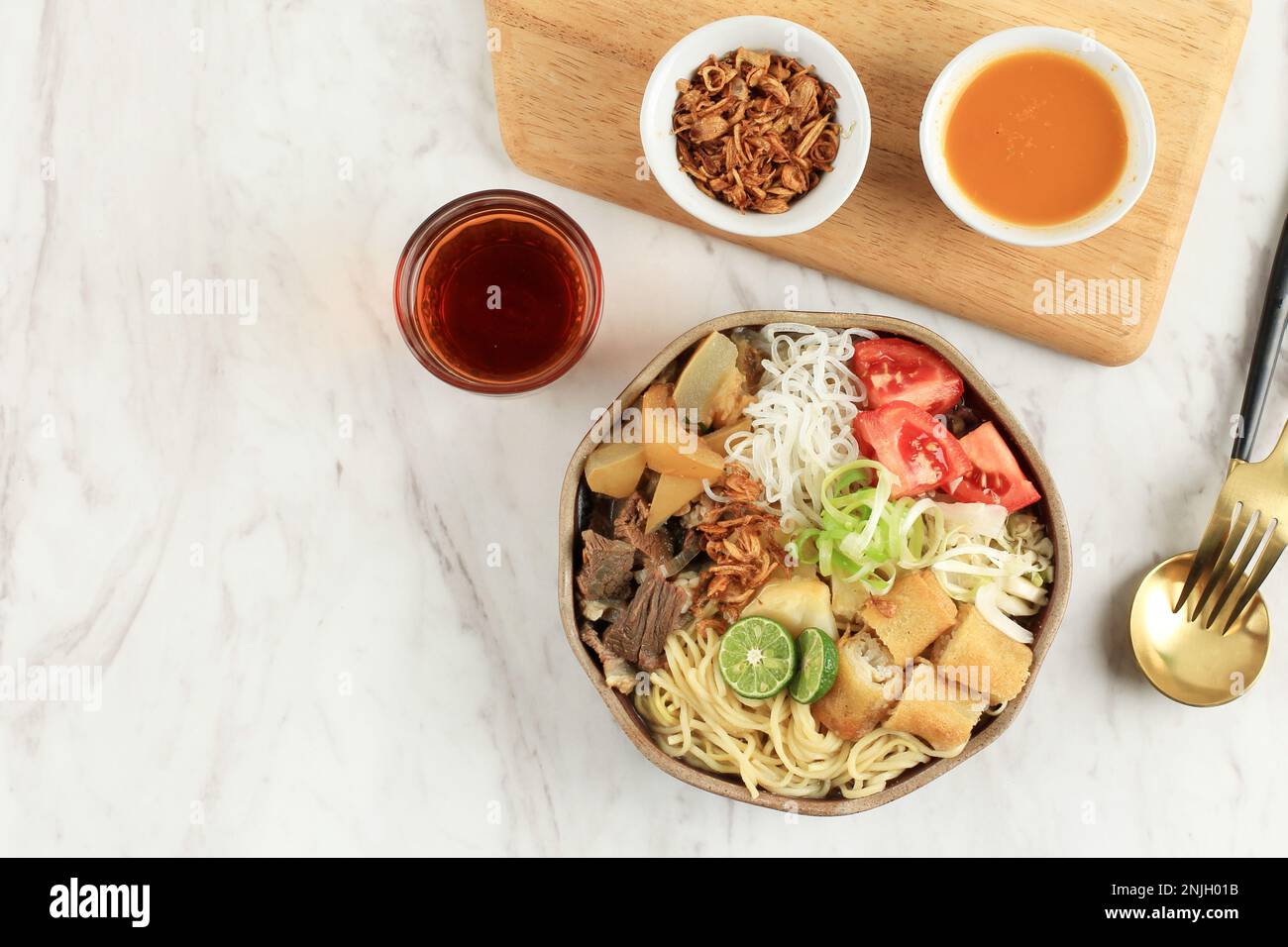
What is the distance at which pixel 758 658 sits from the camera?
259 centimetres

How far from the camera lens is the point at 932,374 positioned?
2.74m

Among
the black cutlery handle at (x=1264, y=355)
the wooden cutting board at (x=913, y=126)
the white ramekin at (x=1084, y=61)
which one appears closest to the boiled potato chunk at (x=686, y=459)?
the wooden cutting board at (x=913, y=126)

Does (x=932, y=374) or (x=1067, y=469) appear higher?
(x=932, y=374)

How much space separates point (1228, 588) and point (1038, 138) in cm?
131

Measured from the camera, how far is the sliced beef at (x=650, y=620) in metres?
2.71

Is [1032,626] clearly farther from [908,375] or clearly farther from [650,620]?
[650,620]

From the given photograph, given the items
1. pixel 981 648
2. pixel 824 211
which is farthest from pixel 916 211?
pixel 981 648

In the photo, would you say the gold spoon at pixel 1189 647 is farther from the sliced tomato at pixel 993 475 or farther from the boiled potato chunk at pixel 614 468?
the boiled potato chunk at pixel 614 468

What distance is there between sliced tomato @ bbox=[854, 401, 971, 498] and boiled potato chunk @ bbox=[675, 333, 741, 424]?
0.38m

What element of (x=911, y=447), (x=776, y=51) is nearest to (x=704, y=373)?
(x=911, y=447)

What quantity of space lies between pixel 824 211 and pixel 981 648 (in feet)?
3.71

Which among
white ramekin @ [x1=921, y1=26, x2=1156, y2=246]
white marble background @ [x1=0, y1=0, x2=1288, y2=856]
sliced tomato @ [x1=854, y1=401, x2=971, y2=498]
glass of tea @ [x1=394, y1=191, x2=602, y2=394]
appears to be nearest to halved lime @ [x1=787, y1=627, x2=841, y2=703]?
sliced tomato @ [x1=854, y1=401, x2=971, y2=498]

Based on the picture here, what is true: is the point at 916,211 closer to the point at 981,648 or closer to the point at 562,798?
the point at 981,648

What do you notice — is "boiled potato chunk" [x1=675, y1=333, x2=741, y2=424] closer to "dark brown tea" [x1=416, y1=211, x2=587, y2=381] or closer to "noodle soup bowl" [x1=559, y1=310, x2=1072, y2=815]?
"noodle soup bowl" [x1=559, y1=310, x2=1072, y2=815]
